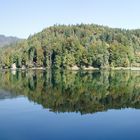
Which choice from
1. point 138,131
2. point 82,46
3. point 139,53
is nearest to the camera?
point 138,131

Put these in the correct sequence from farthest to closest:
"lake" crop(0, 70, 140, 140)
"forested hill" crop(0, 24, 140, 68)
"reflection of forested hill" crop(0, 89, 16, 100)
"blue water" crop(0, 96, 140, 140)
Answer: "forested hill" crop(0, 24, 140, 68)
"reflection of forested hill" crop(0, 89, 16, 100)
"lake" crop(0, 70, 140, 140)
"blue water" crop(0, 96, 140, 140)

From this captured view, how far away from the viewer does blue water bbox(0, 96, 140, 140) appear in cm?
3281

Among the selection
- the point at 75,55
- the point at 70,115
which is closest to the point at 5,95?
the point at 70,115

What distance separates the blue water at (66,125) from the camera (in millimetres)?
32812

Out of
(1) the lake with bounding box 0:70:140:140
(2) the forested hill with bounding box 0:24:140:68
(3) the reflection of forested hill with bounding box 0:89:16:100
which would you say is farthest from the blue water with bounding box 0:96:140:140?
(2) the forested hill with bounding box 0:24:140:68

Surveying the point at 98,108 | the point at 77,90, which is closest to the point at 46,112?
the point at 98,108

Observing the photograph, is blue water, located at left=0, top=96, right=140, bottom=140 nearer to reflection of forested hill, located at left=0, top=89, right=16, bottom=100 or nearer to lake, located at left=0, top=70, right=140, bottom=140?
lake, located at left=0, top=70, right=140, bottom=140

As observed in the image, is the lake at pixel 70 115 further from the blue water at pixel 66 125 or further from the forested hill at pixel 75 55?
the forested hill at pixel 75 55

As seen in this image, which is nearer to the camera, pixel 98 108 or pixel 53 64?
pixel 98 108

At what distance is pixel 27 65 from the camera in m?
180

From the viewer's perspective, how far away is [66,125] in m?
37.5

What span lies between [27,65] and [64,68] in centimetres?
2665

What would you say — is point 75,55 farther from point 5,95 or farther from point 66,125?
point 66,125

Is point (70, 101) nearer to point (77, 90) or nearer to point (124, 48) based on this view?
point (77, 90)
